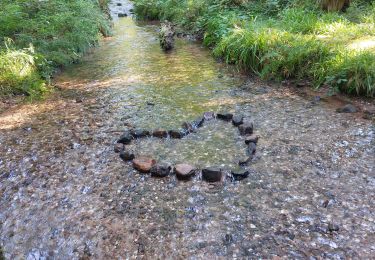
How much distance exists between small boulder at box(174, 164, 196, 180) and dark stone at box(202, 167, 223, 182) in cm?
16

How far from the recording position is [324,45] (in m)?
6.55

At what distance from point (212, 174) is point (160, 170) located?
61 cm

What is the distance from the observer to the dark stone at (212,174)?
12.5 ft

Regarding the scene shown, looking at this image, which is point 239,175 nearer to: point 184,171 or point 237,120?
point 184,171

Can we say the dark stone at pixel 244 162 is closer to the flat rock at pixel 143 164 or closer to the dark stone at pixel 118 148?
the flat rock at pixel 143 164

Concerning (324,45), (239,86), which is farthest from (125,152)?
(324,45)

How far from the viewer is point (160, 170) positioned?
3.94 metres

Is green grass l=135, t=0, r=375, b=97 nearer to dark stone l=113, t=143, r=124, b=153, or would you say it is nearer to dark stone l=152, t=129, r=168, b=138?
dark stone l=152, t=129, r=168, b=138

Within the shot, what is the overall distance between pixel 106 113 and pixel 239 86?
2.75 meters

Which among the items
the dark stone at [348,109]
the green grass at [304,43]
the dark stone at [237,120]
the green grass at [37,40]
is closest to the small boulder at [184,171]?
the dark stone at [237,120]

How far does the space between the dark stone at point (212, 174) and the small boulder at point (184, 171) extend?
160 millimetres

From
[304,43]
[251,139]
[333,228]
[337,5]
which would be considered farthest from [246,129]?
[337,5]

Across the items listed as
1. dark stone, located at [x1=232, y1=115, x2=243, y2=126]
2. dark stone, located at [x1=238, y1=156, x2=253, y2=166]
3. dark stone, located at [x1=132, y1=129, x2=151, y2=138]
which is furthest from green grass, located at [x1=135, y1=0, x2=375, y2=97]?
dark stone, located at [x1=132, y1=129, x2=151, y2=138]

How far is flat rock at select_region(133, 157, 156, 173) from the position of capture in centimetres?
404
